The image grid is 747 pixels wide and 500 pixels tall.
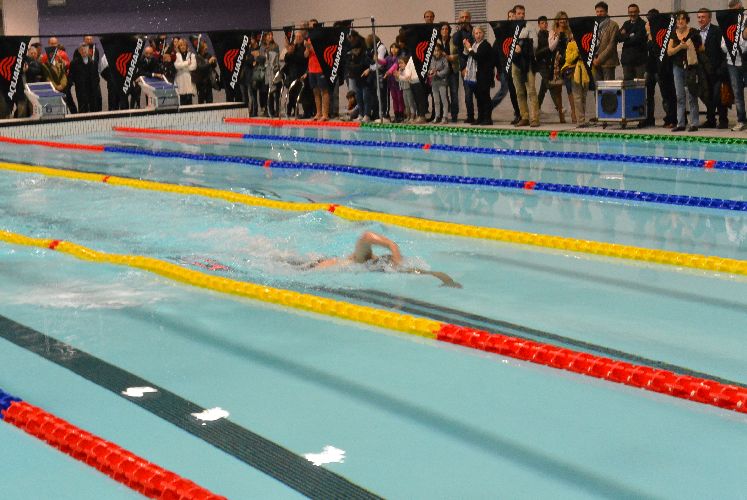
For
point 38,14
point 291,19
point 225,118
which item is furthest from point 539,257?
point 38,14

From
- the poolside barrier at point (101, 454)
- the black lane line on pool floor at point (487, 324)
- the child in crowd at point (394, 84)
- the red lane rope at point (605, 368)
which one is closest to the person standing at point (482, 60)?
the child in crowd at point (394, 84)

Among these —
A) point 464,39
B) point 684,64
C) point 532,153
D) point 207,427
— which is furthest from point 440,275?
point 464,39

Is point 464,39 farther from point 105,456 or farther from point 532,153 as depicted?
point 105,456

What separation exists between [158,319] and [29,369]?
86 cm

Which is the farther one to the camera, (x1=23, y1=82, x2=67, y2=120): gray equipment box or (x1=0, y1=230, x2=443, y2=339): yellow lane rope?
(x1=23, y1=82, x2=67, y2=120): gray equipment box

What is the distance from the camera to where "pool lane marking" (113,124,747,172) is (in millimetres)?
9523

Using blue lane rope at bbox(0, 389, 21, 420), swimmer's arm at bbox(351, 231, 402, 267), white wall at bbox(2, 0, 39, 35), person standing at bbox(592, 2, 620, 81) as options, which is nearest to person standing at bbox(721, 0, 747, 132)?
person standing at bbox(592, 2, 620, 81)

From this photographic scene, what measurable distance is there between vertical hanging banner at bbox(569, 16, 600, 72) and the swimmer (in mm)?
7457

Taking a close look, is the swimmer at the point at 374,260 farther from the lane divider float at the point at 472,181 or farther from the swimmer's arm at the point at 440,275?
the lane divider float at the point at 472,181

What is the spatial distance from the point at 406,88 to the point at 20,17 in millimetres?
11177

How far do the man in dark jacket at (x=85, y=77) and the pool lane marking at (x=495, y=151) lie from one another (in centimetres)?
193

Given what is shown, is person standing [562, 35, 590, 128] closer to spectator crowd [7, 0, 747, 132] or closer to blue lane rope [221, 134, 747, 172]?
spectator crowd [7, 0, 747, 132]

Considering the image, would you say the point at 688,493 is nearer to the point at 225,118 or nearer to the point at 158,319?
the point at 158,319

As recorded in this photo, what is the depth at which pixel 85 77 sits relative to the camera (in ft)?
55.0
